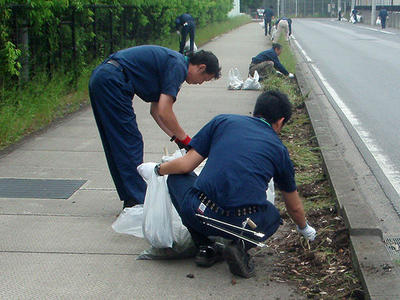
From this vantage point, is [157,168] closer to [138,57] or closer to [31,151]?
[138,57]

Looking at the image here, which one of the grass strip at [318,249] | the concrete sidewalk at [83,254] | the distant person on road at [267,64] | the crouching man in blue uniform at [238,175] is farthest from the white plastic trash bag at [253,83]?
the crouching man in blue uniform at [238,175]

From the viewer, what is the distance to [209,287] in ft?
13.8

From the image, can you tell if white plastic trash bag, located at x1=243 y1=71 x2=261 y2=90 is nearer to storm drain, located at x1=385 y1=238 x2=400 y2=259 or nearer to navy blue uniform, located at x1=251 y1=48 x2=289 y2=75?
navy blue uniform, located at x1=251 y1=48 x2=289 y2=75

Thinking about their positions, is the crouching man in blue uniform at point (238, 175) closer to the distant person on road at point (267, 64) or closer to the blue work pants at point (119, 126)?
the blue work pants at point (119, 126)

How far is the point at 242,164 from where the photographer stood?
163 inches

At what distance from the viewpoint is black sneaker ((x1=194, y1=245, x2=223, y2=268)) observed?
177 inches

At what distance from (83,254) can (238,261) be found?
1197 mm

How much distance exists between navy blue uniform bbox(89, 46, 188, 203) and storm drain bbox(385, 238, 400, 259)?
1967mm

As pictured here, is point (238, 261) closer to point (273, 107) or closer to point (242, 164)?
point (242, 164)

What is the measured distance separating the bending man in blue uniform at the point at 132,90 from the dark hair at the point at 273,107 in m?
0.97

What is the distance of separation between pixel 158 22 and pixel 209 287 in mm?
17775

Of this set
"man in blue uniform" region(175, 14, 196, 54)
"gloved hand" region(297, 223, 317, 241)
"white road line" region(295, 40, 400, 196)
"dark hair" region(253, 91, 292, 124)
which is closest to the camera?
"dark hair" region(253, 91, 292, 124)

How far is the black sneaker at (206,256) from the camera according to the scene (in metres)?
4.49

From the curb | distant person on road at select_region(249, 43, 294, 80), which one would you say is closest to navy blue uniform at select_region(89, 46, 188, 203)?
the curb
